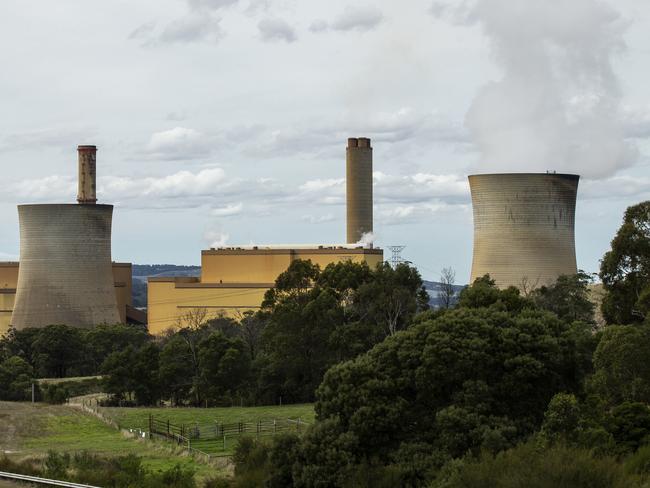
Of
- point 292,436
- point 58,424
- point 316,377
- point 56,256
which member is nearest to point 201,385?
point 316,377

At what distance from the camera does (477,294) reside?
103 feet

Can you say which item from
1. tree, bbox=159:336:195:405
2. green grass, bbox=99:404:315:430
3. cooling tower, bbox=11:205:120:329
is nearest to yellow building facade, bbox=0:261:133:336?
Answer: cooling tower, bbox=11:205:120:329

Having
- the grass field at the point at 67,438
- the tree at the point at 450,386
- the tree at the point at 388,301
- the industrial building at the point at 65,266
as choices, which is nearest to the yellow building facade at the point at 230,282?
the industrial building at the point at 65,266

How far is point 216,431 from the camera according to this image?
30.1 m

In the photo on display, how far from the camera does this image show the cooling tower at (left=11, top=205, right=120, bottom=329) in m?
65.2

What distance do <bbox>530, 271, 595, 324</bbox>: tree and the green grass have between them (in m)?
11.4

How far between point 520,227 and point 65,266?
1010 inches

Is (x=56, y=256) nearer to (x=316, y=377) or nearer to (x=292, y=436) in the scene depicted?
(x=316, y=377)

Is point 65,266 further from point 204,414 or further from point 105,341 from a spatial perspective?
point 204,414

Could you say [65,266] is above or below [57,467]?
above

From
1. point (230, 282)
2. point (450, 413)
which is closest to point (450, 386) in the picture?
point (450, 413)

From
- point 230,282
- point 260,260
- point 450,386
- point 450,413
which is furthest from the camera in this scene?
point 230,282

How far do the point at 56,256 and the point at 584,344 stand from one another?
138ft

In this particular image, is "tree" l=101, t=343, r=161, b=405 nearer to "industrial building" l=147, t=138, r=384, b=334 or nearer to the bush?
the bush
